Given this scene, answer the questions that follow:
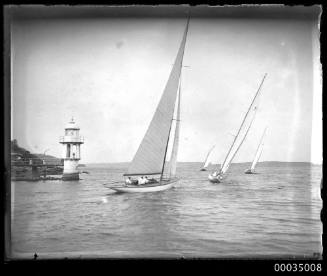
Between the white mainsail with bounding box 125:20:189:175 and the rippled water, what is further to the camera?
the white mainsail with bounding box 125:20:189:175

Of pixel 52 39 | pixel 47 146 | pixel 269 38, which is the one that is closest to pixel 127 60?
pixel 52 39

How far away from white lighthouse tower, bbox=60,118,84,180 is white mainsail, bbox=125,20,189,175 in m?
0.42

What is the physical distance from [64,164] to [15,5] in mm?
1268

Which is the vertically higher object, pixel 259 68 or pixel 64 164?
pixel 259 68

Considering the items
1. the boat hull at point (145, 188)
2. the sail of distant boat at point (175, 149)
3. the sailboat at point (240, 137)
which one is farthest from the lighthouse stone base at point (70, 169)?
the sailboat at point (240, 137)

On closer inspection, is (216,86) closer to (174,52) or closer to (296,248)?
(174,52)

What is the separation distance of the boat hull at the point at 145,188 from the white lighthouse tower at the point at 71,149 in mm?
347

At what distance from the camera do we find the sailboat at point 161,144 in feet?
9.36

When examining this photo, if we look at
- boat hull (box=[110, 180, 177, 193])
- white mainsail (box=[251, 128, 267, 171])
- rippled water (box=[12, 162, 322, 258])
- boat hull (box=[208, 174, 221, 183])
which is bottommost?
rippled water (box=[12, 162, 322, 258])

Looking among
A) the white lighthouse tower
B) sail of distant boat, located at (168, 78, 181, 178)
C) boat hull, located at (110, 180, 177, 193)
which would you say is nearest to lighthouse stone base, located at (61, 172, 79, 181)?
the white lighthouse tower

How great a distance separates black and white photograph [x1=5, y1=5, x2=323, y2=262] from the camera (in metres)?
2.77

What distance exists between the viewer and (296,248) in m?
2.78

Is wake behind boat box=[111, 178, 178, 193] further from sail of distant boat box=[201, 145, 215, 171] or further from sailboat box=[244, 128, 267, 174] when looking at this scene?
sailboat box=[244, 128, 267, 174]

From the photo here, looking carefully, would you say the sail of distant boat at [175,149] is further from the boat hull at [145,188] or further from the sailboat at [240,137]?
the sailboat at [240,137]
